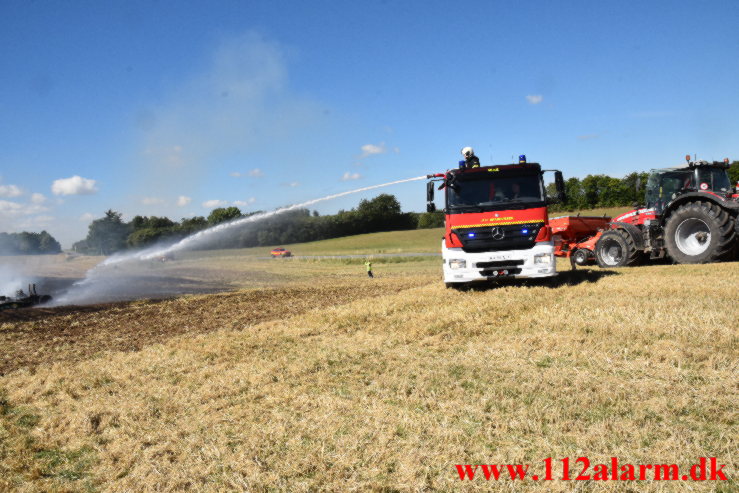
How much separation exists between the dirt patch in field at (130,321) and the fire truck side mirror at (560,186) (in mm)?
6557

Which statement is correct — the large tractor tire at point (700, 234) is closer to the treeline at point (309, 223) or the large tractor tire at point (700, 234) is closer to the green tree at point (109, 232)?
the treeline at point (309, 223)

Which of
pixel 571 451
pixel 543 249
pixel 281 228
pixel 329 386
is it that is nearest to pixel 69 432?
pixel 329 386

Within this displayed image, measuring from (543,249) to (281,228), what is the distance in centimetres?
6213

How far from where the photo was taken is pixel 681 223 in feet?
46.0

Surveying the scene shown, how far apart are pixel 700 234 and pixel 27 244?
5354cm

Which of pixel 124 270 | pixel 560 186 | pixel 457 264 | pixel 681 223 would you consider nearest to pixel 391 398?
pixel 457 264

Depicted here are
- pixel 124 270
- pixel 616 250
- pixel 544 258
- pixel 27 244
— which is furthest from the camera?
pixel 27 244

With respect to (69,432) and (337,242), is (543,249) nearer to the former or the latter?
(69,432)

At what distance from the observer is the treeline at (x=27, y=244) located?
105 ft

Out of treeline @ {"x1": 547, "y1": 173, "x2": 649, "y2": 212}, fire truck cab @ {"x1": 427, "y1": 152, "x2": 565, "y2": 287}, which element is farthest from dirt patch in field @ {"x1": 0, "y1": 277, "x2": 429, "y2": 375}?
treeline @ {"x1": 547, "y1": 173, "x2": 649, "y2": 212}

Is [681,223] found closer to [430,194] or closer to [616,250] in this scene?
[616,250]

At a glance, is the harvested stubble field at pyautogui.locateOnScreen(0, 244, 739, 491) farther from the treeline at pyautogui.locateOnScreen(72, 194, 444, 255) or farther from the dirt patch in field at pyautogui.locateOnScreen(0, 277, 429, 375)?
the treeline at pyautogui.locateOnScreen(72, 194, 444, 255)

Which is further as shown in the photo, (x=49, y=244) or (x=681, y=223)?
(x=49, y=244)

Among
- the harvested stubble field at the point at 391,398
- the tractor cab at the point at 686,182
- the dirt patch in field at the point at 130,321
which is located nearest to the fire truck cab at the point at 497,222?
the harvested stubble field at the point at 391,398
